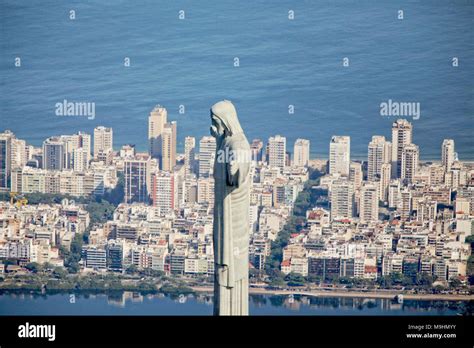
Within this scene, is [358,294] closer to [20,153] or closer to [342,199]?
[342,199]

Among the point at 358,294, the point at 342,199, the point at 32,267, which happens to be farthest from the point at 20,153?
the point at 358,294

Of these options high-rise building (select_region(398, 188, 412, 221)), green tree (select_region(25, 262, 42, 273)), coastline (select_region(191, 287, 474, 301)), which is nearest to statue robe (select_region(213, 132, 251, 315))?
coastline (select_region(191, 287, 474, 301))

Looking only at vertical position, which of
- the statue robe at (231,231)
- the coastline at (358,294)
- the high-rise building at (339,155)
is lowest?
the coastline at (358,294)

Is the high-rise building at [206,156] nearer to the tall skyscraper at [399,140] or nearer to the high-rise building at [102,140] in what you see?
the high-rise building at [102,140]

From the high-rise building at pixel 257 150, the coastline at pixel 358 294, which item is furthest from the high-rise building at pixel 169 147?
the coastline at pixel 358 294

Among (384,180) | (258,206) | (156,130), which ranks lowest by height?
(258,206)

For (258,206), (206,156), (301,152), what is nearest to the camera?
(258,206)
